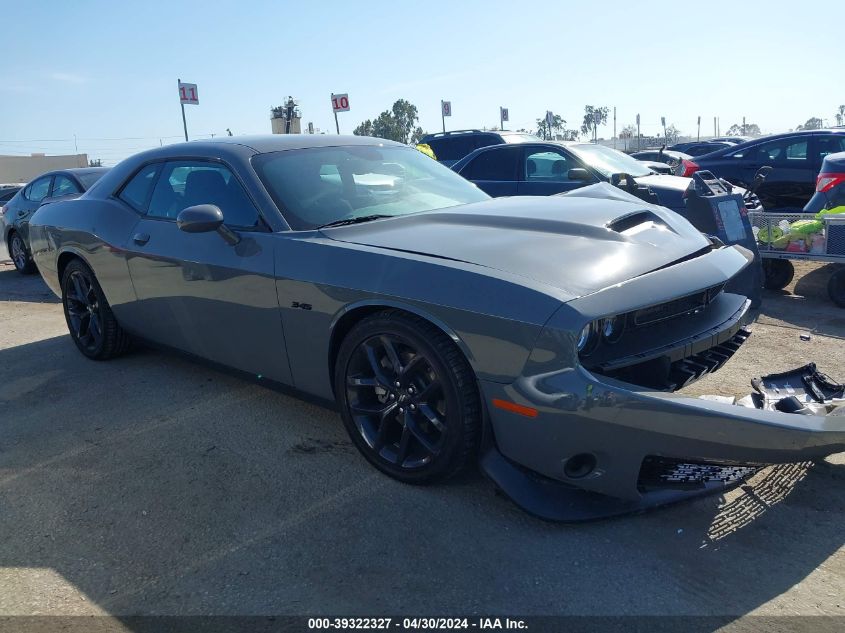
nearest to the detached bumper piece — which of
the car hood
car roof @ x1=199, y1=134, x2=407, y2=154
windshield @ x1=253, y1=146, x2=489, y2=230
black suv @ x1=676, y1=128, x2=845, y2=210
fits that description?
the car hood

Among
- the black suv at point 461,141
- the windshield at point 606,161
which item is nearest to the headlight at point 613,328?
the windshield at point 606,161

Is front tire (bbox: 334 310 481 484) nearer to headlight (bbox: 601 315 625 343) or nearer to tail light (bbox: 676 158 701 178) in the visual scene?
headlight (bbox: 601 315 625 343)

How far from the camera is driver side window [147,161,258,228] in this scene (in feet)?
11.7

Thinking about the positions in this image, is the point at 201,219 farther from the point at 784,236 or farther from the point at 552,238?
the point at 784,236

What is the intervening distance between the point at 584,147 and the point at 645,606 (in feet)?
23.8

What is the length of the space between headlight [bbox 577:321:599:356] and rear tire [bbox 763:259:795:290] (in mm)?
4833

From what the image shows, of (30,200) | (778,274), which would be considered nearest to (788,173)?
(778,274)

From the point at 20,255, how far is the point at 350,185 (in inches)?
325

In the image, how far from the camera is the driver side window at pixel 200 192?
358cm

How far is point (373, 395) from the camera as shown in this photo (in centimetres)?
312

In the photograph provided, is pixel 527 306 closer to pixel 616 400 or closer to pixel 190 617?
pixel 616 400

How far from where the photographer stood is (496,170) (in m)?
8.94

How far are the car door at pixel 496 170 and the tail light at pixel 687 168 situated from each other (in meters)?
2.90

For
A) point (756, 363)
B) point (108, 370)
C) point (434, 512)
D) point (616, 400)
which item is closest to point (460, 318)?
point (616, 400)
